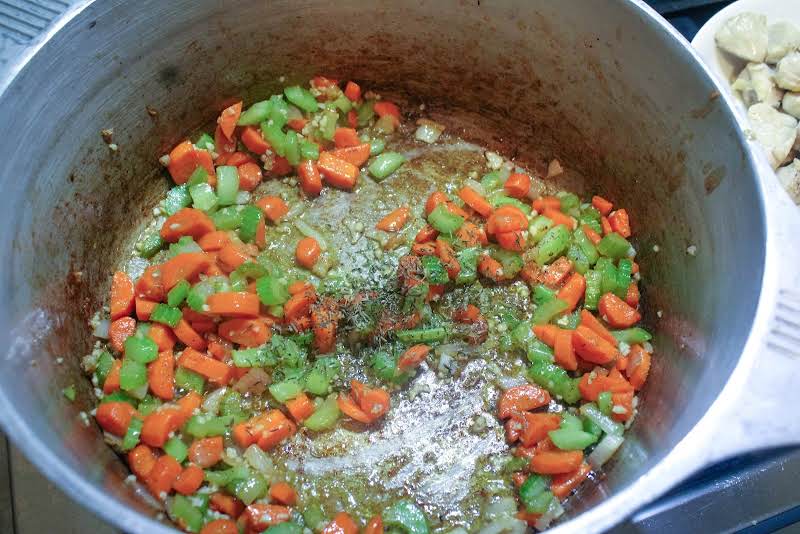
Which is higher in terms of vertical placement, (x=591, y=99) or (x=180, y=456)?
(x=591, y=99)

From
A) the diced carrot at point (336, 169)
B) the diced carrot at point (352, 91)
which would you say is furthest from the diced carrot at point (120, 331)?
the diced carrot at point (352, 91)

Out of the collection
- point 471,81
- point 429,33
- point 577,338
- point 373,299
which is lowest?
point 577,338

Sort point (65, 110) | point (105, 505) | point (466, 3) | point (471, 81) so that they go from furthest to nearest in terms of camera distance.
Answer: point (471, 81) < point (466, 3) < point (65, 110) < point (105, 505)

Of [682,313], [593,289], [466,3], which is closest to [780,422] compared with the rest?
[682,313]

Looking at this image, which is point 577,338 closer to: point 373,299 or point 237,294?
point 373,299

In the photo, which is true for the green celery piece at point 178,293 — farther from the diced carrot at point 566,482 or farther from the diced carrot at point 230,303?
the diced carrot at point 566,482

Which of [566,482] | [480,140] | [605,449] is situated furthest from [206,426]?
[480,140]

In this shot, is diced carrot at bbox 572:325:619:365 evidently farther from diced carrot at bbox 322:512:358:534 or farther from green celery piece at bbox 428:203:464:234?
diced carrot at bbox 322:512:358:534

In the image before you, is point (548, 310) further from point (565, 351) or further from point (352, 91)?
point (352, 91)

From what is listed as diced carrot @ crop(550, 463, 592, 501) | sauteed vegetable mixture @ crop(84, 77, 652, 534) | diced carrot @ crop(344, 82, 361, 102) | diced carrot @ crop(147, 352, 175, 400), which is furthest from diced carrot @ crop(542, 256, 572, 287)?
diced carrot @ crop(147, 352, 175, 400)
